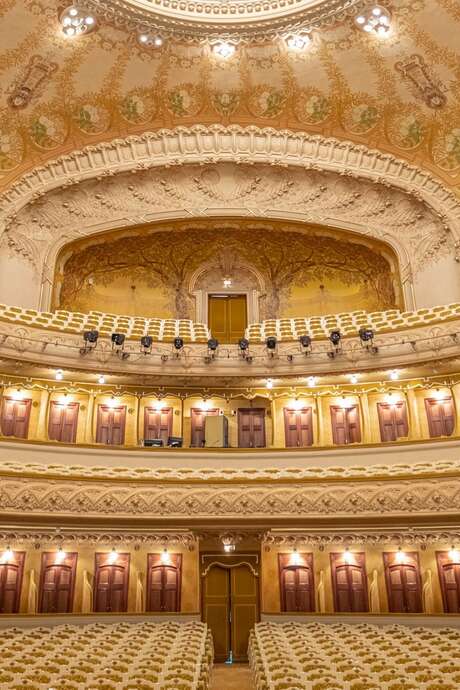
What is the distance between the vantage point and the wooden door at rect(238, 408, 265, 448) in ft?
45.6

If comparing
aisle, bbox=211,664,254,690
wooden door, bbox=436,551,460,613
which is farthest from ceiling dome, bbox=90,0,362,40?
aisle, bbox=211,664,254,690

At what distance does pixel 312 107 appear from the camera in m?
16.5

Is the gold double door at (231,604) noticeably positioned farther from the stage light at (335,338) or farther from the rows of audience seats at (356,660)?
the stage light at (335,338)

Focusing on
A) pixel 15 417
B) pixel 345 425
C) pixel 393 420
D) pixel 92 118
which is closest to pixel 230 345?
pixel 345 425

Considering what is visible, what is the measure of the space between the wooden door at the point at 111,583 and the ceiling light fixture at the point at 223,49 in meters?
12.3

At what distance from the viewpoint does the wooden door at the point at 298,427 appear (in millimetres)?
13781

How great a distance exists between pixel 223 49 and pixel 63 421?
10.1 metres

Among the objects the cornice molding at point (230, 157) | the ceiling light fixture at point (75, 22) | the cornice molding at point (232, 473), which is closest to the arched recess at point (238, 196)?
the cornice molding at point (230, 157)

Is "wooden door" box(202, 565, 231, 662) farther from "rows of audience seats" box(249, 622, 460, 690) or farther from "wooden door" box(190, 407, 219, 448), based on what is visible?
"wooden door" box(190, 407, 219, 448)

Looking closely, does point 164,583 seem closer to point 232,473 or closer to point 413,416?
point 232,473

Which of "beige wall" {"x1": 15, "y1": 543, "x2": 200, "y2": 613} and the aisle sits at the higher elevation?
"beige wall" {"x1": 15, "y1": 543, "x2": 200, "y2": 613}

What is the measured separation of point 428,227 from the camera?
1652cm

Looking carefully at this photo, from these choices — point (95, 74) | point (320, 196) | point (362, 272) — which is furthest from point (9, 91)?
point (362, 272)

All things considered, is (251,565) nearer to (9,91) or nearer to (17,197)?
(17,197)
